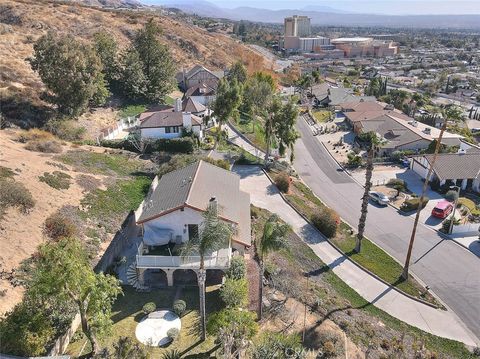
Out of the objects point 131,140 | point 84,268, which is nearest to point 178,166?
point 131,140

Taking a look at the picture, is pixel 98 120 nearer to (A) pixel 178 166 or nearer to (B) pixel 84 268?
(A) pixel 178 166

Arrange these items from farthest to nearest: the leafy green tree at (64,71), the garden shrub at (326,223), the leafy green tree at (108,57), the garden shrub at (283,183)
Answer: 1. the leafy green tree at (108,57)
2. the leafy green tree at (64,71)
3. the garden shrub at (283,183)
4. the garden shrub at (326,223)

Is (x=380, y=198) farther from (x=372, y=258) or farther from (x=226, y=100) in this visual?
(x=226, y=100)

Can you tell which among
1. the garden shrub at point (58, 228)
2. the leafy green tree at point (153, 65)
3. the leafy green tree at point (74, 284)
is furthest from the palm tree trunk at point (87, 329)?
the leafy green tree at point (153, 65)

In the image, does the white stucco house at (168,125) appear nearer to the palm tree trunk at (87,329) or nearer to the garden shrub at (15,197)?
the garden shrub at (15,197)

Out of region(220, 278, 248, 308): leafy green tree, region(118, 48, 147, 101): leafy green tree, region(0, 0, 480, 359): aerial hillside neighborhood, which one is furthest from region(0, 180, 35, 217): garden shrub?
region(118, 48, 147, 101): leafy green tree

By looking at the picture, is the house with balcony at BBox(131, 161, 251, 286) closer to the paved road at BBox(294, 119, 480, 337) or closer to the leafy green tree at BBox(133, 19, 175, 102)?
the paved road at BBox(294, 119, 480, 337)

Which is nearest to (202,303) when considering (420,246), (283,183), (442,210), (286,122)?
(420,246)
